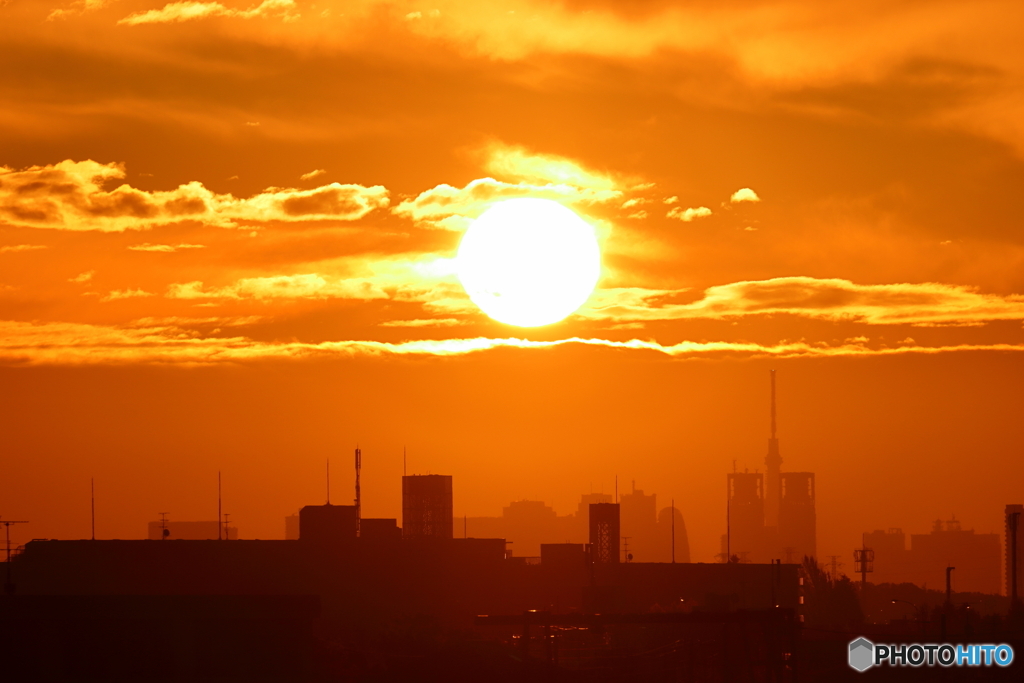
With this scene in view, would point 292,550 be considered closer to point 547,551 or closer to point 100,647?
point 547,551

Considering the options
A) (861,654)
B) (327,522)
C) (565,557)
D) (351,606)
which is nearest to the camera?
(861,654)

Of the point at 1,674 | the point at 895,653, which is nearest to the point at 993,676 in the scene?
the point at 895,653

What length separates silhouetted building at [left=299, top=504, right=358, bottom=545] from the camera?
146m

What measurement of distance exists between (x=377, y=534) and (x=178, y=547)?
103 ft

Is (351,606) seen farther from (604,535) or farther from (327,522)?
(604,535)

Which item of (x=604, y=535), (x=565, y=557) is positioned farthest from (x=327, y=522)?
(x=604, y=535)

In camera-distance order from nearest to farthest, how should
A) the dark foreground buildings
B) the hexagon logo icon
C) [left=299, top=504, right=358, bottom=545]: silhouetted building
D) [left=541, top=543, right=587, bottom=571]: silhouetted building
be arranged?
the dark foreground buildings, the hexagon logo icon, [left=299, top=504, right=358, bottom=545]: silhouetted building, [left=541, top=543, right=587, bottom=571]: silhouetted building

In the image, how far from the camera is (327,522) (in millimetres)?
147125

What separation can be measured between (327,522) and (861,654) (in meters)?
65.5

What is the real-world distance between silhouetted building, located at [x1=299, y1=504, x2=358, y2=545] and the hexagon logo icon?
62009 millimetres

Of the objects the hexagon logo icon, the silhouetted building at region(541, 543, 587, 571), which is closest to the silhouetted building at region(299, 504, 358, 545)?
the silhouetted building at region(541, 543, 587, 571)

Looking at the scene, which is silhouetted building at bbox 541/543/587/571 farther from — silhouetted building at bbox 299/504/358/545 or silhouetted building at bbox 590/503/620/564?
silhouetted building at bbox 299/504/358/545

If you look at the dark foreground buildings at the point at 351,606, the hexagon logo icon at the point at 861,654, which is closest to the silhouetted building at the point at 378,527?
the dark foreground buildings at the point at 351,606

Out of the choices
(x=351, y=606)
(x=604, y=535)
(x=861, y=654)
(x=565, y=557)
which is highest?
(x=604, y=535)
